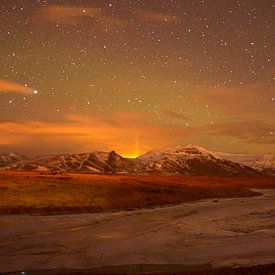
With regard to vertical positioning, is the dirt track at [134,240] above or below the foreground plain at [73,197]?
below

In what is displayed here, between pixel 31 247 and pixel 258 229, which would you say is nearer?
pixel 31 247

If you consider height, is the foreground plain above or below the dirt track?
above

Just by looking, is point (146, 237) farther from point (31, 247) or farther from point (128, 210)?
point (128, 210)

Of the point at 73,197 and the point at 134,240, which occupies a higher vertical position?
the point at 73,197

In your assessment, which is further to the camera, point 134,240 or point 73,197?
point 73,197

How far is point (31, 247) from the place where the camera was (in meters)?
24.3

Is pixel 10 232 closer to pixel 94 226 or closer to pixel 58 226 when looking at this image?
pixel 58 226

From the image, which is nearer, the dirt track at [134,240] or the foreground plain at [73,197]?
the dirt track at [134,240]

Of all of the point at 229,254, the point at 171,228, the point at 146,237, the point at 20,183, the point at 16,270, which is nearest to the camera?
the point at 16,270

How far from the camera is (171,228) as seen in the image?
3189 centimetres

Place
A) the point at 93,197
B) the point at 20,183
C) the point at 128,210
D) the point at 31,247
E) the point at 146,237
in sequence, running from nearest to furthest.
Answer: the point at 31,247 < the point at 146,237 < the point at 128,210 < the point at 93,197 < the point at 20,183

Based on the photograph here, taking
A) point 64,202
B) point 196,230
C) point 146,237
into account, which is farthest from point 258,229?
point 64,202

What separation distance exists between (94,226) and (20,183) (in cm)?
2459

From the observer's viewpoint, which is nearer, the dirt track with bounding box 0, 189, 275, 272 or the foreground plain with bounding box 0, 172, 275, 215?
the dirt track with bounding box 0, 189, 275, 272
